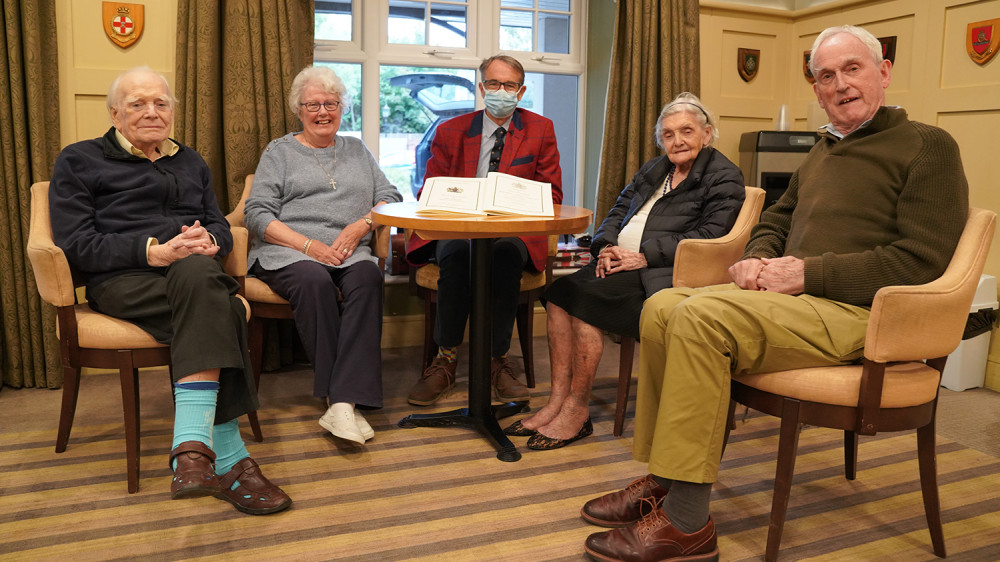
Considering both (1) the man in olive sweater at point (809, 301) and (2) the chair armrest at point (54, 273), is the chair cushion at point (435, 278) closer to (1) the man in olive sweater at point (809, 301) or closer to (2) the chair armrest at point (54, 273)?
(1) the man in olive sweater at point (809, 301)

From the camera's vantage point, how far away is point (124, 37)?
302cm

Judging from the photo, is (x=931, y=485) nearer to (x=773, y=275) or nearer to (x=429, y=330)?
(x=773, y=275)

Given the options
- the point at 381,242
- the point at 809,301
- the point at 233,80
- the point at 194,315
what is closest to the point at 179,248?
the point at 194,315

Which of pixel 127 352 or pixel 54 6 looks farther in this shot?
pixel 54 6

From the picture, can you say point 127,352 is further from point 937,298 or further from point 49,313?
point 937,298

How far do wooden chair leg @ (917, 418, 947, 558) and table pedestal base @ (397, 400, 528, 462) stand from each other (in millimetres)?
1089

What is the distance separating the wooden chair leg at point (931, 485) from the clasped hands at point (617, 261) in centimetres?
99

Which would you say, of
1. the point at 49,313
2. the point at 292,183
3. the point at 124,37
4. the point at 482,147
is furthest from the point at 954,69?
the point at 49,313

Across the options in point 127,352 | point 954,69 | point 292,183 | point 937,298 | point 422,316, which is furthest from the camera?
point 422,316

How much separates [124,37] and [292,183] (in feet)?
3.08

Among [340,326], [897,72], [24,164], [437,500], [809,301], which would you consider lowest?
[437,500]

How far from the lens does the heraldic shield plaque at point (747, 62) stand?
13.0 ft

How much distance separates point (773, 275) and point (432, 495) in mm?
1047

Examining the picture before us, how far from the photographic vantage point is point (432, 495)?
83.2 inches
